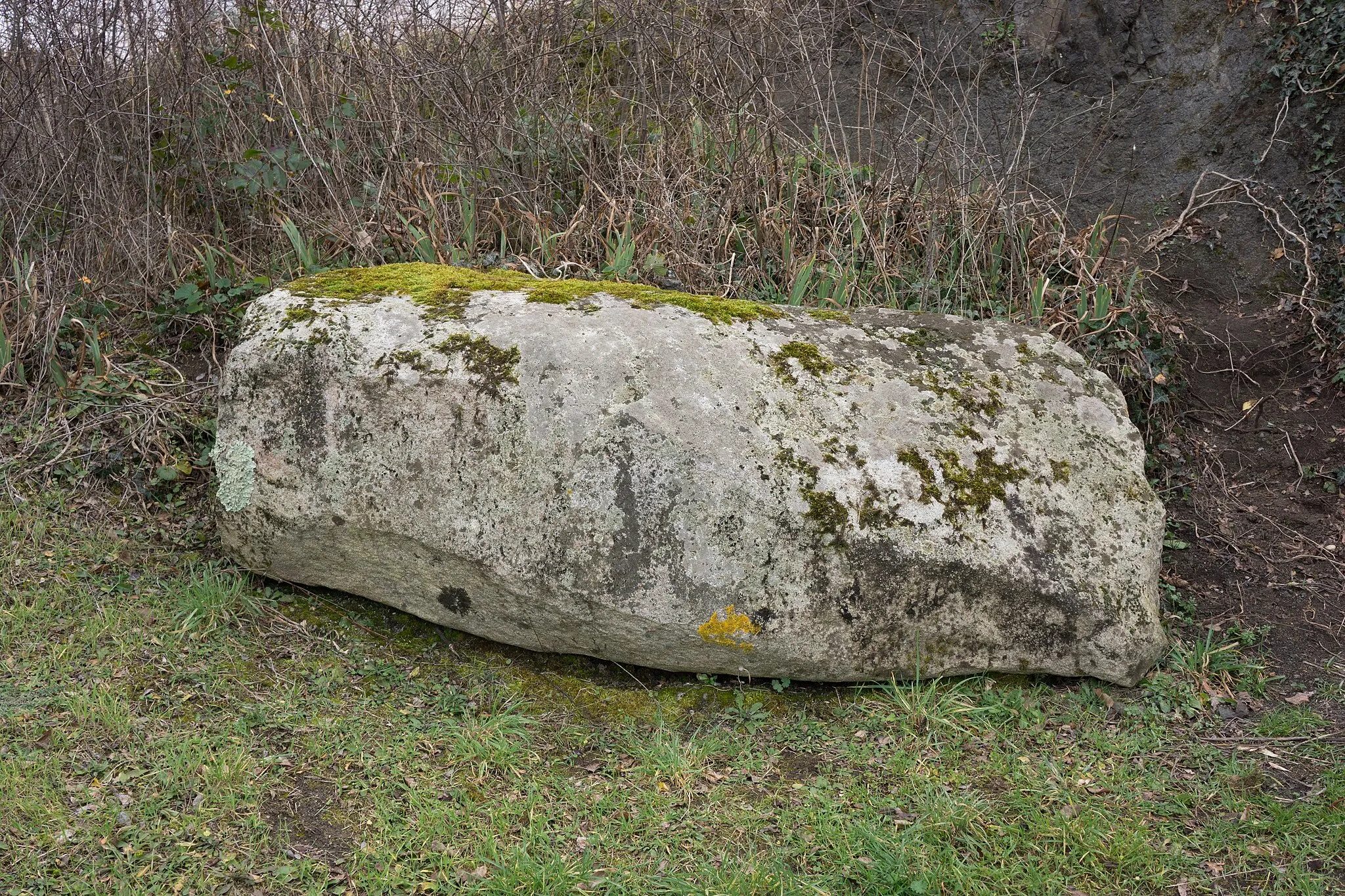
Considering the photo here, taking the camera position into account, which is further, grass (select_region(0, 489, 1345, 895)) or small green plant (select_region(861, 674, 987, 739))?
small green plant (select_region(861, 674, 987, 739))

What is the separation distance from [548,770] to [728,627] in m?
0.74

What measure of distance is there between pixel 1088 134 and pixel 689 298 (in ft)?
12.7

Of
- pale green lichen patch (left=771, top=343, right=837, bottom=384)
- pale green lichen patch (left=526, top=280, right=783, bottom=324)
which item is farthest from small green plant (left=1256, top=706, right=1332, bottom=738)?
pale green lichen patch (left=526, top=280, right=783, bottom=324)

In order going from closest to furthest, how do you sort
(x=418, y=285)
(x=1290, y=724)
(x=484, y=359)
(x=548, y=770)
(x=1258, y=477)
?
(x=548, y=770) → (x=1290, y=724) → (x=484, y=359) → (x=418, y=285) → (x=1258, y=477)

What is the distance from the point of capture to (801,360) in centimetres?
350

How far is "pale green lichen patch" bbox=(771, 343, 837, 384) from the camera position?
3449mm

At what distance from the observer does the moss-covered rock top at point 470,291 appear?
11.7 feet

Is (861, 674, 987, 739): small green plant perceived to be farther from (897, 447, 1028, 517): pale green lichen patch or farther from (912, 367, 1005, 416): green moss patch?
(912, 367, 1005, 416): green moss patch

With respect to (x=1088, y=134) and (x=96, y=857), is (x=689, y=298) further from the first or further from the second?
(x=1088, y=134)

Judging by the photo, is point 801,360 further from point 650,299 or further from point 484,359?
point 484,359

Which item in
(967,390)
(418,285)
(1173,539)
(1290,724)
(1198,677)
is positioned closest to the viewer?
(1290,724)

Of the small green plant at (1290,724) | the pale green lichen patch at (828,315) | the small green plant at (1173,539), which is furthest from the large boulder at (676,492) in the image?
the small green plant at (1173,539)

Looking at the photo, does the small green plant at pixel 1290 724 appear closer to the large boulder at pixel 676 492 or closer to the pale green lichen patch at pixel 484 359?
the large boulder at pixel 676 492

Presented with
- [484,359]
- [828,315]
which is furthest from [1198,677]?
[484,359]
